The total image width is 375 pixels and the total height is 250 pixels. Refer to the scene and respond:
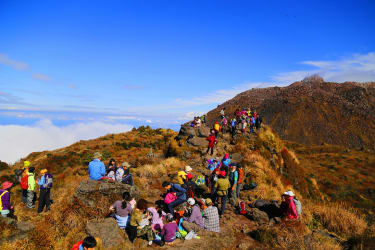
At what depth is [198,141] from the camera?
2011 cm

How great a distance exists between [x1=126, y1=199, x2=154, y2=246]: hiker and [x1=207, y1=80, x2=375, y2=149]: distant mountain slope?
8792 centimetres

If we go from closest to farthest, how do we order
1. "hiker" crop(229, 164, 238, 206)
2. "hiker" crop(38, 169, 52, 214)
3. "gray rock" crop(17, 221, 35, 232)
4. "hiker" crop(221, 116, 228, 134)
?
"gray rock" crop(17, 221, 35, 232)
"hiker" crop(38, 169, 52, 214)
"hiker" crop(229, 164, 238, 206)
"hiker" crop(221, 116, 228, 134)

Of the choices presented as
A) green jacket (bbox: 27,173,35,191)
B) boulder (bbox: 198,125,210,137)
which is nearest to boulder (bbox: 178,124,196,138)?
boulder (bbox: 198,125,210,137)

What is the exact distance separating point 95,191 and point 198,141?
12513 millimetres

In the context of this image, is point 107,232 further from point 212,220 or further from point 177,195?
point 212,220

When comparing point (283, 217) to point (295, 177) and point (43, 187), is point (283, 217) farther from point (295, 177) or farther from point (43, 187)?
point (295, 177)

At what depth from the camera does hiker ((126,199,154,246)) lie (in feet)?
22.5

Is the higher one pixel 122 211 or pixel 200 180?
pixel 122 211

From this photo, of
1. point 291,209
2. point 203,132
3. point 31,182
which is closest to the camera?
point 291,209

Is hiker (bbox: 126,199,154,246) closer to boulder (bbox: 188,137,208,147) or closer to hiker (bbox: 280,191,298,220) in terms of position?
hiker (bbox: 280,191,298,220)

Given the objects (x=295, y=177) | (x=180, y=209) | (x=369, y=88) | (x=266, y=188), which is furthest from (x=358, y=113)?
(x=180, y=209)

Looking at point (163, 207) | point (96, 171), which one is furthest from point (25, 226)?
point (163, 207)

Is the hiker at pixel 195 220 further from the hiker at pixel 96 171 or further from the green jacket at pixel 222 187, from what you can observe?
the hiker at pixel 96 171

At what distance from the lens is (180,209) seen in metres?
8.84
